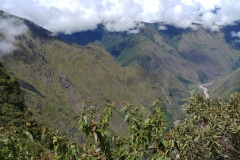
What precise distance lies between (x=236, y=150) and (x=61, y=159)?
12506mm

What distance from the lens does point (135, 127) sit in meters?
10.8

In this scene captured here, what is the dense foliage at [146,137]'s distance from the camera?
395 inches

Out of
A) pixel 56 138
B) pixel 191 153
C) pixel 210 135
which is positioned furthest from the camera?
pixel 191 153

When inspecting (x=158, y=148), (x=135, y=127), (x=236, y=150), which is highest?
(x=135, y=127)

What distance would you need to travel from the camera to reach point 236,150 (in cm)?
1828

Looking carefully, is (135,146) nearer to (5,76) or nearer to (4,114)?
(4,114)

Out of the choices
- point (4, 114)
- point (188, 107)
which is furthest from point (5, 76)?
point (188, 107)

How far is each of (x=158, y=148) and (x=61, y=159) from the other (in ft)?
13.5

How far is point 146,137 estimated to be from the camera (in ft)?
36.0

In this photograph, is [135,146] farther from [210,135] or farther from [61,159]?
[210,135]

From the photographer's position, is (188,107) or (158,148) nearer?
(158,148)

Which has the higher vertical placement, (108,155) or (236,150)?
(108,155)

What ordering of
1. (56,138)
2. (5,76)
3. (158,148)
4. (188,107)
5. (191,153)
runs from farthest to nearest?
(5,76) < (188,107) < (191,153) < (158,148) < (56,138)

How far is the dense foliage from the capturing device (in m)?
10.0
